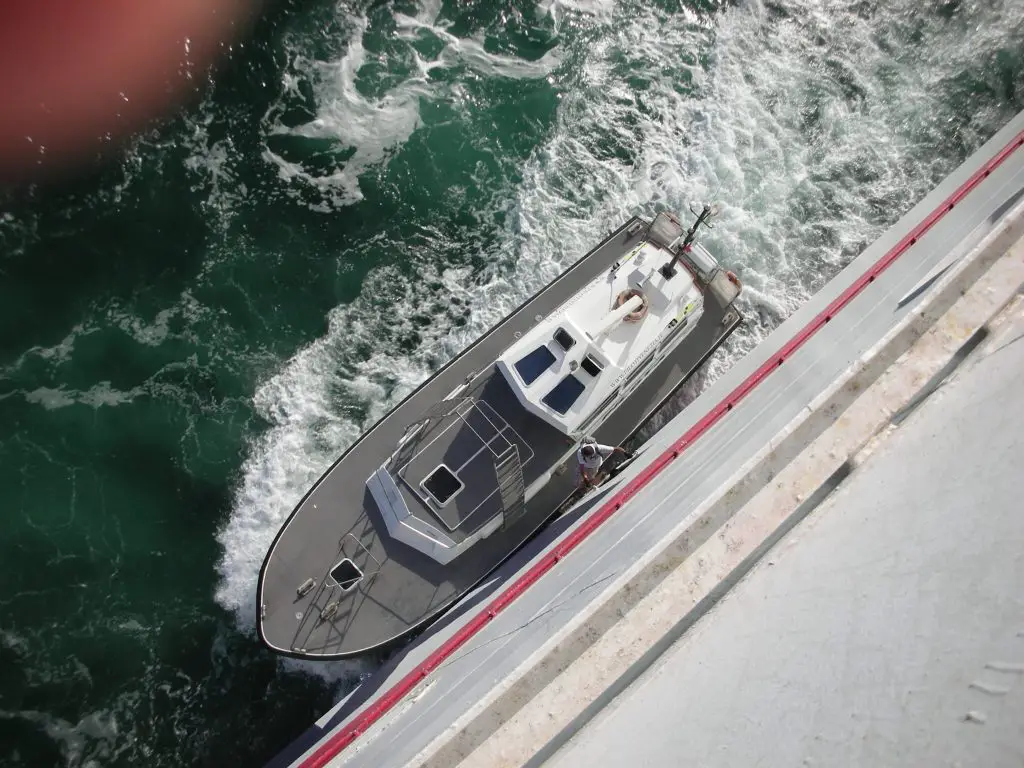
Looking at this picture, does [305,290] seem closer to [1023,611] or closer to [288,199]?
[288,199]

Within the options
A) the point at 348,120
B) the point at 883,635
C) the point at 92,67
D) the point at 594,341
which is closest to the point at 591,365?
the point at 594,341

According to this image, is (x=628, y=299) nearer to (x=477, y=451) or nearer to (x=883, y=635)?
(x=477, y=451)

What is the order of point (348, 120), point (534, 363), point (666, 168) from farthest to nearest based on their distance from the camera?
point (348, 120) → point (666, 168) → point (534, 363)

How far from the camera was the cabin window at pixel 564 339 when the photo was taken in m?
12.7

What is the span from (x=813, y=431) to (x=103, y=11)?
860 inches

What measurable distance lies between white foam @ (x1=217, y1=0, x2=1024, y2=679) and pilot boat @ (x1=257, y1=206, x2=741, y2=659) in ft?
7.50

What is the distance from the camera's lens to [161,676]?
13297 mm

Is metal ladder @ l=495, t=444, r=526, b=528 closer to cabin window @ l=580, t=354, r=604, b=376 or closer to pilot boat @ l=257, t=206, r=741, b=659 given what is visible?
pilot boat @ l=257, t=206, r=741, b=659

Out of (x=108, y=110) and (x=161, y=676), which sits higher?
(x=108, y=110)

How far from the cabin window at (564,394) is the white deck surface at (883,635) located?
22.7 ft

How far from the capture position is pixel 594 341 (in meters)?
13.0

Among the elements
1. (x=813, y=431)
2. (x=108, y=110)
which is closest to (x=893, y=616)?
(x=813, y=431)

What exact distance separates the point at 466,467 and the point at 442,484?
58 cm

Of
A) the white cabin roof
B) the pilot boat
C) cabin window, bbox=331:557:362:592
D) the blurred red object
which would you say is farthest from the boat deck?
the blurred red object
